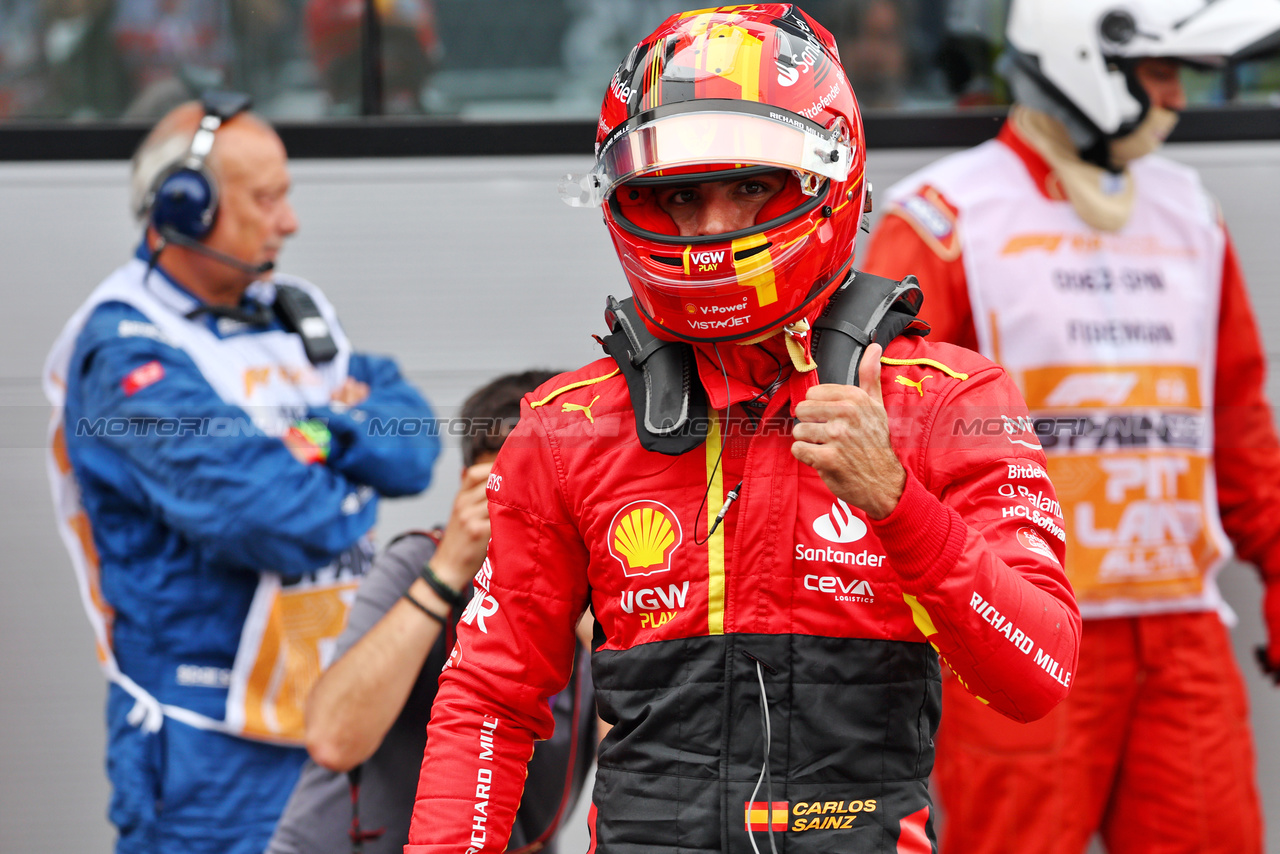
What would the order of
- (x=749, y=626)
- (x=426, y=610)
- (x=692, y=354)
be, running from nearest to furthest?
(x=749, y=626) → (x=692, y=354) → (x=426, y=610)

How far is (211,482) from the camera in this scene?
2.50 m

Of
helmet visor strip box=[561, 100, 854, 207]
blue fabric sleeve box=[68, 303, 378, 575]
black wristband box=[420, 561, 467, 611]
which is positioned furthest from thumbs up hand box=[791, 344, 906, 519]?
blue fabric sleeve box=[68, 303, 378, 575]

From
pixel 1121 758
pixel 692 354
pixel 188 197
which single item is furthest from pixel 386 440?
pixel 1121 758

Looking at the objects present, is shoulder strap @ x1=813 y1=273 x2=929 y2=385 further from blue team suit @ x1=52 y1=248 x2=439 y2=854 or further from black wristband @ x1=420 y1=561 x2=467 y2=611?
blue team suit @ x1=52 y1=248 x2=439 y2=854

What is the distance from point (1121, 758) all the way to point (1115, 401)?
77 cm

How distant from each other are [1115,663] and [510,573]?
5.87ft

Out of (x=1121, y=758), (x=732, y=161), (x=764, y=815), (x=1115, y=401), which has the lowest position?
(x=1121, y=758)

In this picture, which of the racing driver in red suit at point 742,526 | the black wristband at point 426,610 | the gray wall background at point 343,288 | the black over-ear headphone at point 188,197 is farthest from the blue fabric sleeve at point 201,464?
the racing driver in red suit at point 742,526

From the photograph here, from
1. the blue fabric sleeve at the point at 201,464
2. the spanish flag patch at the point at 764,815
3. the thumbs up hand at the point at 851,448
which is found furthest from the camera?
the blue fabric sleeve at the point at 201,464

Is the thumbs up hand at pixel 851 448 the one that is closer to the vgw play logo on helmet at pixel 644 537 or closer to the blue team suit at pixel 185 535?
the vgw play logo on helmet at pixel 644 537

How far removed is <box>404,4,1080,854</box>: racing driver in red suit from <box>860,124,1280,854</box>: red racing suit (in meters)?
1.35

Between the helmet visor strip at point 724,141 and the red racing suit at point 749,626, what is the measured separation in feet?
0.74

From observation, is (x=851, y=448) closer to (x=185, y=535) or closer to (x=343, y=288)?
(x=185, y=535)

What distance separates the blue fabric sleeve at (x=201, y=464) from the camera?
2508 millimetres
